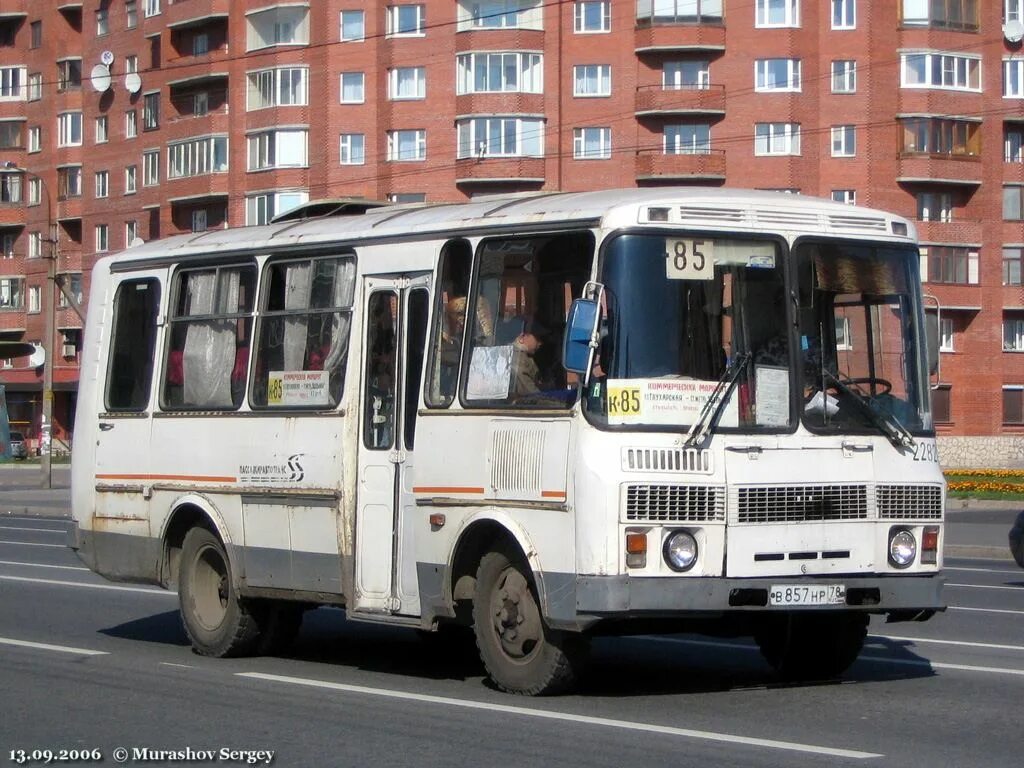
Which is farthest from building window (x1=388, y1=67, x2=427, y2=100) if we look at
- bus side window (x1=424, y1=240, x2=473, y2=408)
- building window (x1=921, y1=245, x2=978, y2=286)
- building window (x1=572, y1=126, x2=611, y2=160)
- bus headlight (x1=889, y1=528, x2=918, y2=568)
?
bus headlight (x1=889, y1=528, x2=918, y2=568)

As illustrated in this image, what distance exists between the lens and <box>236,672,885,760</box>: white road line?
8859 millimetres

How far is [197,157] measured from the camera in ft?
269

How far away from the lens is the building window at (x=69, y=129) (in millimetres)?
91438

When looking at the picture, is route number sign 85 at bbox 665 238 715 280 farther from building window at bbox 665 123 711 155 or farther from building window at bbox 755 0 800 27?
building window at bbox 755 0 800 27

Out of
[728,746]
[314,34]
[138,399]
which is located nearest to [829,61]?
[314,34]

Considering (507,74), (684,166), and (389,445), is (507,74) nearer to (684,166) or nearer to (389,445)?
(684,166)

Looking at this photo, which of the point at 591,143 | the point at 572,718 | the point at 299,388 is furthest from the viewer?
the point at 591,143

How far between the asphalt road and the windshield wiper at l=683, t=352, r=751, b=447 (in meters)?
1.49

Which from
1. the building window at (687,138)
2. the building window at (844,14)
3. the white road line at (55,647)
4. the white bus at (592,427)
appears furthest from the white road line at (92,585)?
the building window at (844,14)

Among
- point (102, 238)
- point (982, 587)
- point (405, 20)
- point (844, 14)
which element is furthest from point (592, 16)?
point (982, 587)

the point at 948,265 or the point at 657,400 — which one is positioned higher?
the point at 948,265

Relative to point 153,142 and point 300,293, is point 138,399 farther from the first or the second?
point 153,142

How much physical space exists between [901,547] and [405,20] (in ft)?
222

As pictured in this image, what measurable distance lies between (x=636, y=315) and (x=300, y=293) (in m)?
3.41
